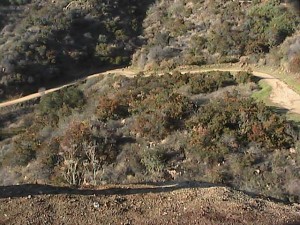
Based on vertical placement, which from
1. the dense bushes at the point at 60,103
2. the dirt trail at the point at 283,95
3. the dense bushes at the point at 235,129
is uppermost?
the dense bushes at the point at 235,129

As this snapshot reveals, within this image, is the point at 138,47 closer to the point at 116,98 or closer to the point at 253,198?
the point at 116,98

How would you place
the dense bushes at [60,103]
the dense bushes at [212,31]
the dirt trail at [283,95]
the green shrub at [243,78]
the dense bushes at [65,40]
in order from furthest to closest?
1. the dense bushes at [65,40]
2. the dense bushes at [212,31]
3. the dense bushes at [60,103]
4. the green shrub at [243,78]
5. the dirt trail at [283,95]

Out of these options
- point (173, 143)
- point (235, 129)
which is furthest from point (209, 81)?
point (173, 143)

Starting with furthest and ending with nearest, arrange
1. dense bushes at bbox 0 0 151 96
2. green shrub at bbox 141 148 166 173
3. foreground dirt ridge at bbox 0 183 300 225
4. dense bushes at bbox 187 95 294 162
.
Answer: dense bushes at bbox 0 0 151 96 < dense bushes at bbox 187 95 294 162 < green shrub at bbox 141 148 166 173 < foreground dirt ridge at bbox 0 183 300 225

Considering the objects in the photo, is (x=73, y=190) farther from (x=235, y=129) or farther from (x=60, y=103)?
(x=60, y=103)

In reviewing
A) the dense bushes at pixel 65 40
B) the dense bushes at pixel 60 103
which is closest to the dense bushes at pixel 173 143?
the dense bushes at pixel 60 103

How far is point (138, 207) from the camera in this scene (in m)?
10.3

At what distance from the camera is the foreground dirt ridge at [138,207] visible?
973 cm

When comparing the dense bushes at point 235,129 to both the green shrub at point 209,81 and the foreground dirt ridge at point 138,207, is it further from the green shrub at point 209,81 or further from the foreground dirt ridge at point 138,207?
the foreground dirt ridge at point 138,207

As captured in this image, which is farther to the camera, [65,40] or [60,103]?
[65,40]

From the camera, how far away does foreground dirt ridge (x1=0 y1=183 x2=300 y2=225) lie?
383 inches

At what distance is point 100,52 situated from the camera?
34.6 meters

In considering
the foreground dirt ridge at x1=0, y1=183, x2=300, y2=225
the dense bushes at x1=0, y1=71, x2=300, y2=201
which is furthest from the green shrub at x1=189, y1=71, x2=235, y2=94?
the foreground dirt ridge at x1=0, y1=183, x2=300, y2=225

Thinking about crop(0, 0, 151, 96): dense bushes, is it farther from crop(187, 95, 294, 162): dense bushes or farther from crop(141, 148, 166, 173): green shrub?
crop(141, 148, 166, 173): green shrub
